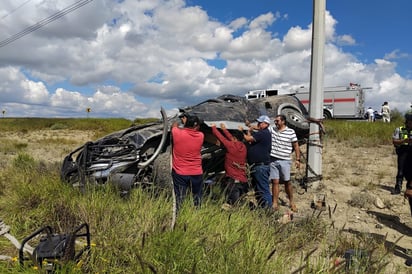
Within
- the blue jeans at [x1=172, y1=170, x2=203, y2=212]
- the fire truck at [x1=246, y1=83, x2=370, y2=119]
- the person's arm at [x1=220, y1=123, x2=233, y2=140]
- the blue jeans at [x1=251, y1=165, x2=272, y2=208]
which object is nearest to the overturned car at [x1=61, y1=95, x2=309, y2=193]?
the person's arm at [x1=220, y1=123, x2=233, y2=140]

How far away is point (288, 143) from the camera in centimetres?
642

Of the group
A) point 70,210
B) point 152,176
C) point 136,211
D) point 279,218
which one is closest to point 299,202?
point 279,218

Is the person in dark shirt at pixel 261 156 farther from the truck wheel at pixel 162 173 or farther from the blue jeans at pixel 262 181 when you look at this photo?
the truck wheel at pixel 162 173

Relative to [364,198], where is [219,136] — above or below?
above

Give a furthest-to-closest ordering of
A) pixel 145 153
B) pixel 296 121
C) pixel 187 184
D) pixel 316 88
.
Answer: pixel 296 121, pixel 316 88, pixel 145 153, pixel 187 184

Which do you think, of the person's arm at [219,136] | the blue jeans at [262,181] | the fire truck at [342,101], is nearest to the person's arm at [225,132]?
the person's arm at [219,136]

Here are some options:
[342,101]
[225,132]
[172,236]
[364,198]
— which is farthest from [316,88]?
[342,101]

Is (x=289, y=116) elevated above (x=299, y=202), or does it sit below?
above

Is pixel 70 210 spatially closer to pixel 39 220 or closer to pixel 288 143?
pixel 39 220

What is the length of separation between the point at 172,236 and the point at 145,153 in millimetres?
3274

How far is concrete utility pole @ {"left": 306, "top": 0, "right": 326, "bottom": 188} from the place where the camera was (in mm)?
7398

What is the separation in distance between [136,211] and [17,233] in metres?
1.63

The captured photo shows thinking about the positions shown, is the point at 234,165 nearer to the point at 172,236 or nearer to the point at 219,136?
the point at 219,136

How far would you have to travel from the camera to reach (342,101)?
2923 centimetres
